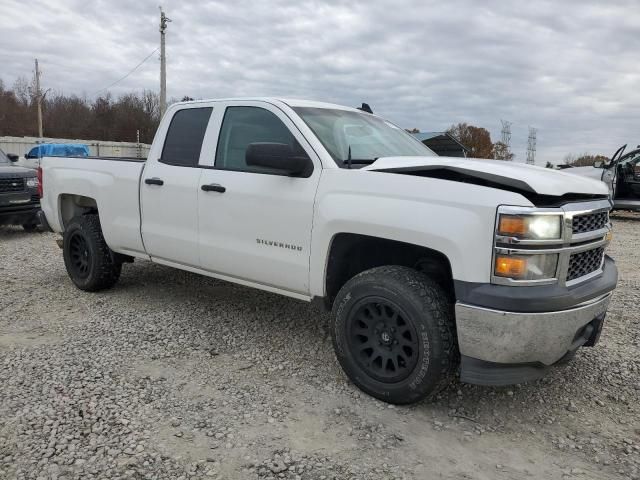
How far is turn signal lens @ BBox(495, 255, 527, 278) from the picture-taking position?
109 inches

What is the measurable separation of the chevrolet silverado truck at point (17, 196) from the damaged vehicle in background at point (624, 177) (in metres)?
12.2

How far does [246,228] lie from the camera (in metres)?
3.97

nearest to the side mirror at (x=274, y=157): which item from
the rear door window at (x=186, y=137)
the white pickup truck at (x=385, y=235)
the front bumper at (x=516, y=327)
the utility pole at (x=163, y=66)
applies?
the white pickup truck at (x=385, y=235)

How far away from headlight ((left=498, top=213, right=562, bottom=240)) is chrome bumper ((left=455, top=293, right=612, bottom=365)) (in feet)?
1.32

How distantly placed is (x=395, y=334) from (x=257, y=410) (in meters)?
0.95

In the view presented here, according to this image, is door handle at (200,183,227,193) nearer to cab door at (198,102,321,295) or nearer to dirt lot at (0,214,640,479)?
cab door at (198,102,321,295)

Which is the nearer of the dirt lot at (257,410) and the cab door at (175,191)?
the dirt lot at (257,410)

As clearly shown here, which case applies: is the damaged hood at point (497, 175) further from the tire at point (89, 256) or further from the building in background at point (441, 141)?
the building in background at point (441, 141)

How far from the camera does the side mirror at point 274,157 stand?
11.3ft

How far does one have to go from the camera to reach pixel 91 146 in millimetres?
36875

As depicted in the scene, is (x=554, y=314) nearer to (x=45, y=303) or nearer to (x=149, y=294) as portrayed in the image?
(x=149, y=294)

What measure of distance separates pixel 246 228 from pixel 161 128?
1537mm

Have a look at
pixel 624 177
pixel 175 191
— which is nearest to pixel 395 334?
pixel 175 191

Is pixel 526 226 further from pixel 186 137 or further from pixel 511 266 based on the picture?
pixel 186 137
